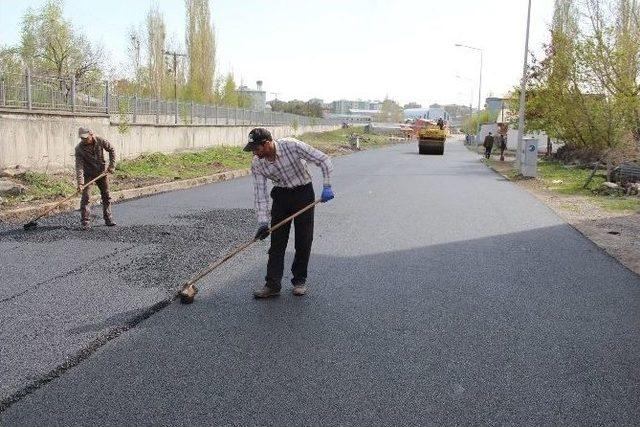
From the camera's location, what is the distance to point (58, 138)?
15.5 metres

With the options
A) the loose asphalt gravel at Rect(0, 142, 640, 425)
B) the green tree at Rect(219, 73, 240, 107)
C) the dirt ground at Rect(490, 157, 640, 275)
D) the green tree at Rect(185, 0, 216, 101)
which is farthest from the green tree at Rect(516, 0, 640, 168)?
the green tree at Rect(219, 73, 240, 107)

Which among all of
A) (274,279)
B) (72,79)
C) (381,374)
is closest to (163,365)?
(381,374)

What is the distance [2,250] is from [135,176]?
9.08 m

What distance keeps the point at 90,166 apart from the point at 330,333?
6265mm

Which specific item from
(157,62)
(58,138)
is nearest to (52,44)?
(157,62)

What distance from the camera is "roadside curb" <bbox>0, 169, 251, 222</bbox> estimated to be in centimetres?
1051

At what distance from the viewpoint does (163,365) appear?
158 inches

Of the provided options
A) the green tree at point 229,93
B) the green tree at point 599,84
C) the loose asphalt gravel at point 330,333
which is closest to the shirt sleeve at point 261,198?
the loose asphalt gravel at point 330,333

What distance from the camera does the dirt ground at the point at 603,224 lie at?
8.25 meters

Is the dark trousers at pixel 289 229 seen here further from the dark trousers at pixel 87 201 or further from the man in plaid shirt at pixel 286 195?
the dark trousers at pixel 87 201

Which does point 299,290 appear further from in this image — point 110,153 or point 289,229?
point 110,153

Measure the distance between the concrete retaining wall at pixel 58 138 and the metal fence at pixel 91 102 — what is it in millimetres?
314

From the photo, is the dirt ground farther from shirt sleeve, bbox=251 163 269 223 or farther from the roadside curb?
the roadside curb

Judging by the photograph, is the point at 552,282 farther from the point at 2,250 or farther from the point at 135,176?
the point at 135,176
